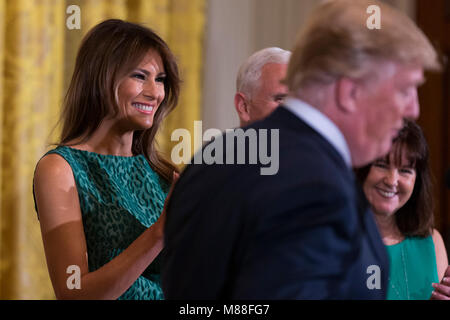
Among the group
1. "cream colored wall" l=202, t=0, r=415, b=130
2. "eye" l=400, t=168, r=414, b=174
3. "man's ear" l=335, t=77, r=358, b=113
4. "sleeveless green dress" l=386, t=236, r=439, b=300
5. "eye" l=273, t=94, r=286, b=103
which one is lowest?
"sleeveless green dress" l=386, t=236, r=439, b=300

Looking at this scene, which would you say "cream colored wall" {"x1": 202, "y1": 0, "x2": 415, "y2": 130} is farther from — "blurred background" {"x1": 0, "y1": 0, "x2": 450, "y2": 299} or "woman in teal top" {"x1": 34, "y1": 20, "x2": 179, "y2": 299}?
"woman in teal top" {"x1": 34, "y1": 20, "x2": 179, "y2": 299}

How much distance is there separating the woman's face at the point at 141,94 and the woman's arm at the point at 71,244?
233mm

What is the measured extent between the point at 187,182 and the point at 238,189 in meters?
0.11

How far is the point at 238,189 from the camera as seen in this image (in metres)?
0.87

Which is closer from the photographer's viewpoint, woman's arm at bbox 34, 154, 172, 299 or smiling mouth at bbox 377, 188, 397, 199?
woman's arm at bbox 34, 154, 172, 299

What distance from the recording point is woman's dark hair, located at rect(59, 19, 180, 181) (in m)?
1.72

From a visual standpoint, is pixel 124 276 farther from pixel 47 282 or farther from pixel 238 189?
pixel 47 282

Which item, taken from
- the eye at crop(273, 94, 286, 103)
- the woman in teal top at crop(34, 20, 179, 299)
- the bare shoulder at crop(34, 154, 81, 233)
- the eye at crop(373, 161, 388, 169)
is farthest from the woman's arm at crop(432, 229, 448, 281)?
the bare shoulder at crop(34, 154, 81, 233)

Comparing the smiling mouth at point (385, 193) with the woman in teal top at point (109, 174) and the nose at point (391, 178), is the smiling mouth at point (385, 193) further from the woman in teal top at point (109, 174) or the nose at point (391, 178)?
the woman in teal top at point (109, 174)

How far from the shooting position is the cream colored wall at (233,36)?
11.1 feet

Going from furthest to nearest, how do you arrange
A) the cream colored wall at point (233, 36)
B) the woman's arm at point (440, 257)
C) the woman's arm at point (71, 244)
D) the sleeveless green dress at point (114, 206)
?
the cream colored wall at point (233, 36) < the woman's arm at point (440, 257) < the sleeveless green dress at point (114, 206) < the woman's arm at point (71, 244)

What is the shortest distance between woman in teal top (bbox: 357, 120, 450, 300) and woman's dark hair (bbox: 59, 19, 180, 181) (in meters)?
0.69

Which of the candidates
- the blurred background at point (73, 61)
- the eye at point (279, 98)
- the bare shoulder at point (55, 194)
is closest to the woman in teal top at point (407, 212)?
the eye at point (279, 98)
